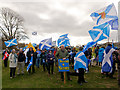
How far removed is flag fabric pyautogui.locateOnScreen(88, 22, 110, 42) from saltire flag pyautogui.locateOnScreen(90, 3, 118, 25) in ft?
1.16

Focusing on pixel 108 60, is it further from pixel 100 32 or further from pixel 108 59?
pixel 100 32

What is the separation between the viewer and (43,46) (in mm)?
9047

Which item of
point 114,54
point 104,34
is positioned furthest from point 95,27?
point 114,54

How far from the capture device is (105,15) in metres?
6.51

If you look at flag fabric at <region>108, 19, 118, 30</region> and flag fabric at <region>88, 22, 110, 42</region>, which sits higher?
flag fabric at <region>108, 19, 118, 30</region>

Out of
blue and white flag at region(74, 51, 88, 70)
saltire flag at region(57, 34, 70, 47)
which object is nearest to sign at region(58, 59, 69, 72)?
blue and white flag at region(74, 51, 88, 70)

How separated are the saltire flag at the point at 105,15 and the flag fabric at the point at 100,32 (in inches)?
13.9

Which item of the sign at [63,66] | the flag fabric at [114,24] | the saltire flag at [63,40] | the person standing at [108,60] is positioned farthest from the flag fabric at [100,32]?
the saltire flag at [63,40]

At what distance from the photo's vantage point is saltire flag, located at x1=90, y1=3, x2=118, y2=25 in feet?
20.6

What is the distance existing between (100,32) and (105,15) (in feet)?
4.34

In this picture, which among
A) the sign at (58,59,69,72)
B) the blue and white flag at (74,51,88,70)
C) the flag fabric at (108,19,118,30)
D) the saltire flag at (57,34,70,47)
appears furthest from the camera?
the saltire flag at (57,34,70,47)

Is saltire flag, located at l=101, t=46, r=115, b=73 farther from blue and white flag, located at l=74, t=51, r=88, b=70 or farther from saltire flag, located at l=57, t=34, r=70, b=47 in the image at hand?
saltire flag, located at l=57, t=34, r=70, b=47

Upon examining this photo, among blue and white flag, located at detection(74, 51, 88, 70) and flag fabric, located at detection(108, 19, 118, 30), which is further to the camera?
flag fabric, located at detection(108, 19, 118, 30)

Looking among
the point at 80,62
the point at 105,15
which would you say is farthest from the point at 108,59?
the point at 105,15
